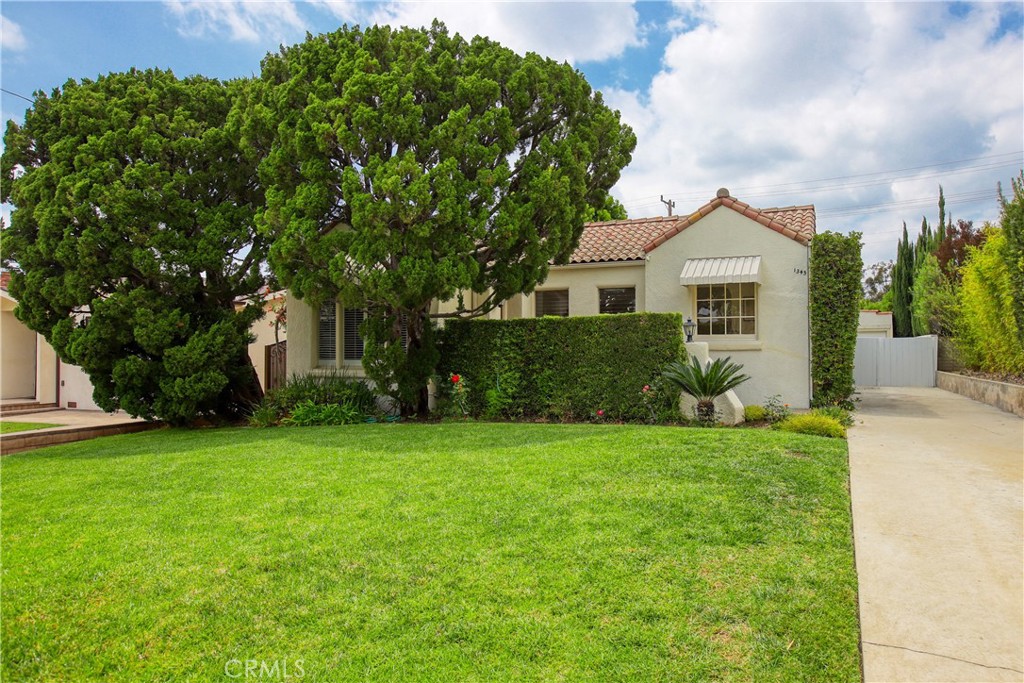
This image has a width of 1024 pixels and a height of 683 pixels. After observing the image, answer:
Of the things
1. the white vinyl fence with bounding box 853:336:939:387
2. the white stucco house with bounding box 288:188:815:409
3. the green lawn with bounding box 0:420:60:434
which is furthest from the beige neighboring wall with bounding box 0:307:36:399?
the white vinyl fence with bounding box 853:336:939:387

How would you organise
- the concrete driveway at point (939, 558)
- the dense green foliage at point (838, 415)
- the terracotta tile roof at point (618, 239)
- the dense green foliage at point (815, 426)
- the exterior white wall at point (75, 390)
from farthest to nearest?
1. the exterior white wall at point (75, 390)
2. the terracotta tile roof at point (618, 239)
3. the dense green foliage at point (838, 415)
4. the dense green foliage at point (815, 426)
5. the concrete driveway at point (939, 558)

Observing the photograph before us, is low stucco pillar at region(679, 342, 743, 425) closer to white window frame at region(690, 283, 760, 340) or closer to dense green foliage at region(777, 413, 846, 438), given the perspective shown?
dense green foliage at region(777, 413, 846, 438)

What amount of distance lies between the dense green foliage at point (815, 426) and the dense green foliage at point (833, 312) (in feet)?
16.6

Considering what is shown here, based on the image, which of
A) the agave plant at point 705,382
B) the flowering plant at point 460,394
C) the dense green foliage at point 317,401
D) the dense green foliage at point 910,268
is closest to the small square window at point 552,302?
the flowering plant at point 460,394

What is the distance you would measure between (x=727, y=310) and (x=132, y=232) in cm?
1697

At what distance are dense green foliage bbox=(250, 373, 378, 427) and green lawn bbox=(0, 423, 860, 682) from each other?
661 centimetres

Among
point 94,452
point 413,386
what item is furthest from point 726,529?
point 94,452

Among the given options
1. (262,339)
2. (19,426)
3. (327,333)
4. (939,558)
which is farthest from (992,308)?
(19,426)

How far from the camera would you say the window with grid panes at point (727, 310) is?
18.5 meters

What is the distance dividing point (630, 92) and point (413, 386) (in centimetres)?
1040

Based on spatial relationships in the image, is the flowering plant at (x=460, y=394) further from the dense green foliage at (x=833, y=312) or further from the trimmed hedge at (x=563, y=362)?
the dense green foliage at (x=833, y=312)

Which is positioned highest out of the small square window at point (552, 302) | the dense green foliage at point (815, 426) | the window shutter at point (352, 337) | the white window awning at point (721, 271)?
the white window awning at point (721, 271)

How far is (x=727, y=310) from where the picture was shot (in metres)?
18.8

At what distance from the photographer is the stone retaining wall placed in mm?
17014
